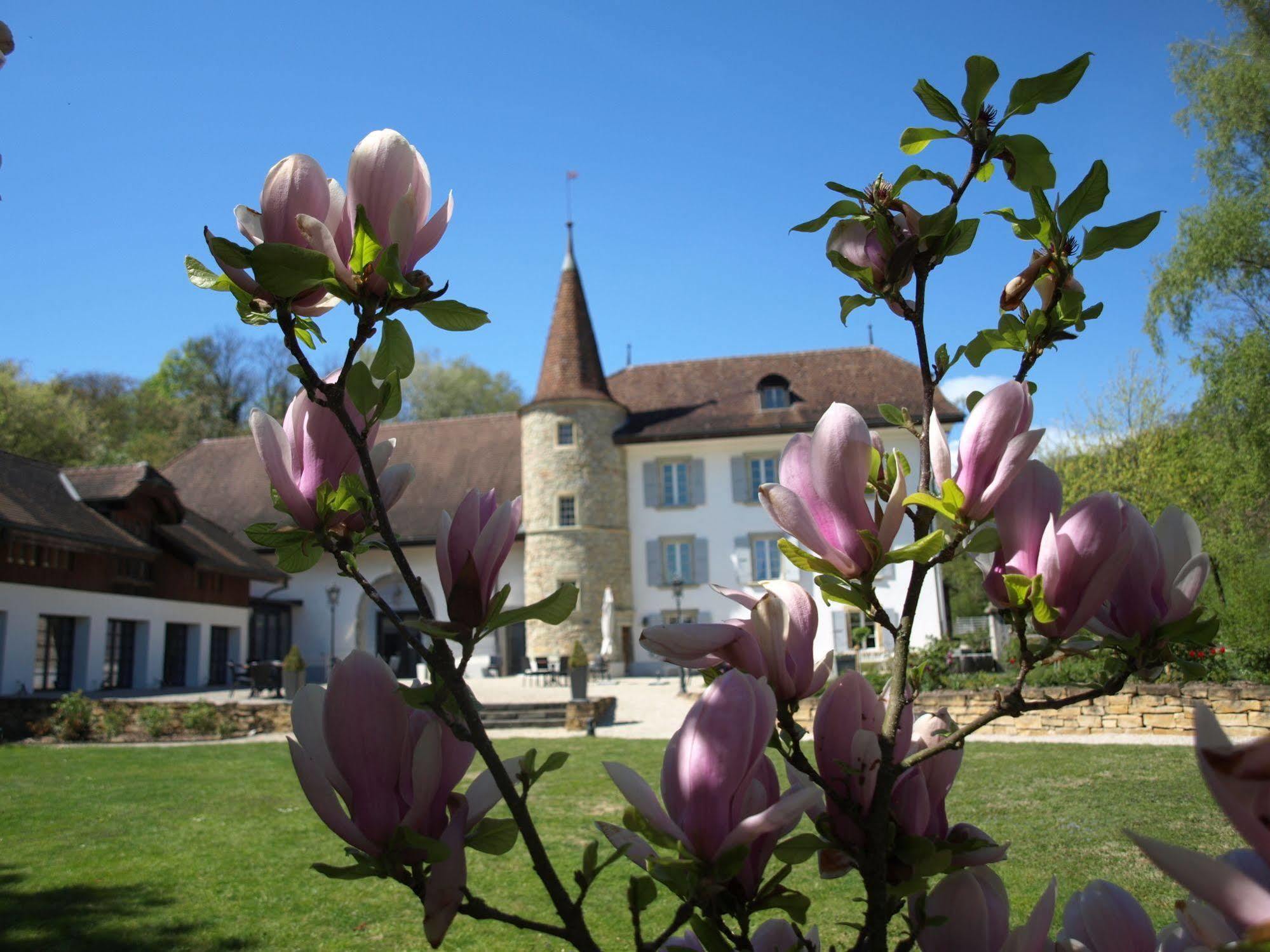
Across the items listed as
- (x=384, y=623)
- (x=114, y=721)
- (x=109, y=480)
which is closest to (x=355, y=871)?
(x=114, y=721)

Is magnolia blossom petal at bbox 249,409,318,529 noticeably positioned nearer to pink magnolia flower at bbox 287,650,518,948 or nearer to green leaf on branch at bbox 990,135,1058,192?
pink magnolia flower at bbox 287,650,518,948

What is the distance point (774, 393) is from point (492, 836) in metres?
31.1

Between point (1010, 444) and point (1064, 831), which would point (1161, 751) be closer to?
point (1064, 831)

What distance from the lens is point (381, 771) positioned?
32.6 inches

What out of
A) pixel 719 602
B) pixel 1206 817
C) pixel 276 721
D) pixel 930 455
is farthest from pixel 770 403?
pixel 930 455

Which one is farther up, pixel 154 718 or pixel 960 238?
pixel 960 238

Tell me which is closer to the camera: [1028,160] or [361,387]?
[361,387]

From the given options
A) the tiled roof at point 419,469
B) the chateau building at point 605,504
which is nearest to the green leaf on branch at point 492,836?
the chateau building at point 605,504

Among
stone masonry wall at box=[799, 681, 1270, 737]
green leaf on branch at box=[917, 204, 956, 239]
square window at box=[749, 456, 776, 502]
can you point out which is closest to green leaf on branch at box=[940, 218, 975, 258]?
green leaf on branch at box=[917, 204, 956, 239]

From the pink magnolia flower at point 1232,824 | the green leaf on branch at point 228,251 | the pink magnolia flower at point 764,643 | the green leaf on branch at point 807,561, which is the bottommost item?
the pink magnolia flower at point 1232,824

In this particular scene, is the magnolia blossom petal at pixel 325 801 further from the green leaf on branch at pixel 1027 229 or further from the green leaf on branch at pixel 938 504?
the green leaf on branch at pixel 1027 229

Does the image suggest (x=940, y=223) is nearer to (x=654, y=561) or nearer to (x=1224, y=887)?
(x=1224, y=887)

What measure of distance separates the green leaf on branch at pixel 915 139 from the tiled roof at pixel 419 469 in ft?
94.7

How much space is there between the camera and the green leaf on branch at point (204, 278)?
944 mm
